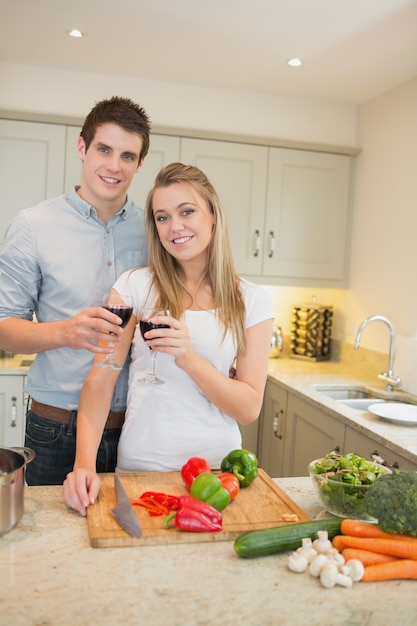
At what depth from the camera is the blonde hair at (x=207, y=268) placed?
1.78 metres

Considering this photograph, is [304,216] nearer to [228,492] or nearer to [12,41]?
[12,41]

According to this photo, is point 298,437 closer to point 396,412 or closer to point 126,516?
point 396,412

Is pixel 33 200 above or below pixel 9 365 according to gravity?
above

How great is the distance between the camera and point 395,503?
1.20 meters

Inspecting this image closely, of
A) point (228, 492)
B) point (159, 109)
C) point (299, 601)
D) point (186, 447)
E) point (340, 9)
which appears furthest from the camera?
point (159, 109)

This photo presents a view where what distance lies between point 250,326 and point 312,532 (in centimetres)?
68

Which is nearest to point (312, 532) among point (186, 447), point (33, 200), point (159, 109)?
point (186, 447)

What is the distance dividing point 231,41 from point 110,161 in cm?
149

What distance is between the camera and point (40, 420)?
6.48ft

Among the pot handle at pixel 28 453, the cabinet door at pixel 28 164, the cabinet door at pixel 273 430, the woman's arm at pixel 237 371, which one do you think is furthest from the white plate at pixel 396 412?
the cabinet door at pixel 28 164

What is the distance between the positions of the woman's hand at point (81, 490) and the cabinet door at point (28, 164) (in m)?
2.37

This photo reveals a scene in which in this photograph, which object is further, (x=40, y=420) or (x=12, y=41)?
(x=12, y=41)

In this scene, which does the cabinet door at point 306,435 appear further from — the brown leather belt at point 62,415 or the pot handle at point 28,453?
the pot handle at point 28,453

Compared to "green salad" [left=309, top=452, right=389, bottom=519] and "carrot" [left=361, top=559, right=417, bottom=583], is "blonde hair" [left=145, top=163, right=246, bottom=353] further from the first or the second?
"carrot" [left=361, top=559, right=417, bottom=583]
